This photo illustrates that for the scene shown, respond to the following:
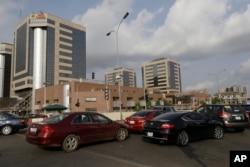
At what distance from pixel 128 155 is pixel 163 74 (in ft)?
515

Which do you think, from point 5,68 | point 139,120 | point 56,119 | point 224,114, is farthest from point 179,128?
point 5,68

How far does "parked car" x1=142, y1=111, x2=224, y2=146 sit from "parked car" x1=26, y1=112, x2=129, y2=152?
1888 millimetres

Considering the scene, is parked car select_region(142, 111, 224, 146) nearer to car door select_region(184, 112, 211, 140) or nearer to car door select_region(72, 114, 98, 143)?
car door select_region(184, 112, 211, 140)

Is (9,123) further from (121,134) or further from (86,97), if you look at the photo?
(86,97)

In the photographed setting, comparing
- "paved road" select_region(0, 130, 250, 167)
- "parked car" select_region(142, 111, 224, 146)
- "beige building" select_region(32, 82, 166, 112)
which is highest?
"beige building" select_region(32, 82, 166, 112)

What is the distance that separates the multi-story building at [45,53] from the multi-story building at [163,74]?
58973mm

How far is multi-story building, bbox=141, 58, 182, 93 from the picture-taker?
162 metres

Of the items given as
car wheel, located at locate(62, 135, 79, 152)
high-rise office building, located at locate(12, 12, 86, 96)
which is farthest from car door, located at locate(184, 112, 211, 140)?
high-rise office building, located at locate(12, 12, 86, 96)

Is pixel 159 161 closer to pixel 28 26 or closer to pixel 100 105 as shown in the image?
pixel 100 105

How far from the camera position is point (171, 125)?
9.44 metres

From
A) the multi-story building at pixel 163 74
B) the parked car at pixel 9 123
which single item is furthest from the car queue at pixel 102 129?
the multi-story building at pixel 163 74

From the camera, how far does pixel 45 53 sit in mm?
110188

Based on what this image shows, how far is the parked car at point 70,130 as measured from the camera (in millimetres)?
8516

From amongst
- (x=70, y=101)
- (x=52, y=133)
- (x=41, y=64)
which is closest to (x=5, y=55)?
(x=41, y=64)
